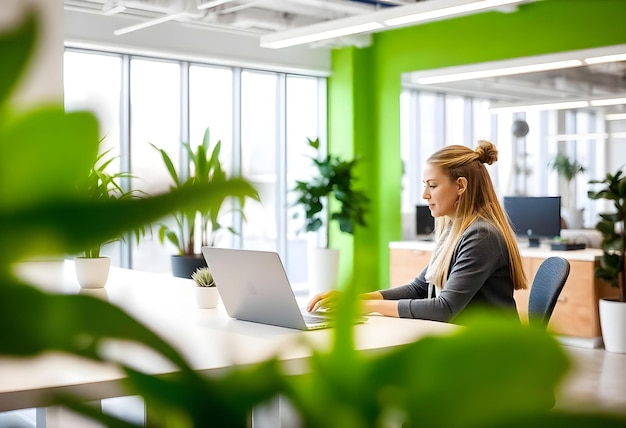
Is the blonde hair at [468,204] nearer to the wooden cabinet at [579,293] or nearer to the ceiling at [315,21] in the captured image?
the wooden cabinet at [579,293]

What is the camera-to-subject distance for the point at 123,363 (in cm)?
21

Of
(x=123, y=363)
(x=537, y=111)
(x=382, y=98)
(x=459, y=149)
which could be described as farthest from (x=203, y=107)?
(x=123, y=363)

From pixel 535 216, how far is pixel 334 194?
2.45 meters

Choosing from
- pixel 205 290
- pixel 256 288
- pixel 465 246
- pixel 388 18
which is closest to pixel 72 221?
pixel 256 288

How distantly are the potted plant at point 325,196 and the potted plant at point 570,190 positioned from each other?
2.22 meters

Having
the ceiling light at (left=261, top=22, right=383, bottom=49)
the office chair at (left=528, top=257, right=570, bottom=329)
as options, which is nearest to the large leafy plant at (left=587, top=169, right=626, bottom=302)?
the ceiling light at (left=261, top=22, right=383, bottom=49)

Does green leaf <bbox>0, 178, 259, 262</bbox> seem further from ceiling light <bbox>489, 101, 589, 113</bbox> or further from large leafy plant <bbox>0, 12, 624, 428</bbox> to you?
ceiling light <bbox>489, 101, 589, 113</bbox>

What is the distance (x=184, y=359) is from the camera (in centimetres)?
20

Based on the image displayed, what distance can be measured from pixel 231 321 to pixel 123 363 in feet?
7.92

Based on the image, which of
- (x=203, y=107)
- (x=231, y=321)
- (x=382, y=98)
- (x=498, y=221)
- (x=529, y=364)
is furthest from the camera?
(x=382, y=98)

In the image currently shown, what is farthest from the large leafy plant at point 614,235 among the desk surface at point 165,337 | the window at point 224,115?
the desk surface at point 165,337

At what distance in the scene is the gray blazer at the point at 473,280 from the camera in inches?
111

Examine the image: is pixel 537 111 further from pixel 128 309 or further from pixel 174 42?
pixel 128 309

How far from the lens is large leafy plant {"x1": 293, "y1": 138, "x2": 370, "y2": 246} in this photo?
8.82m
